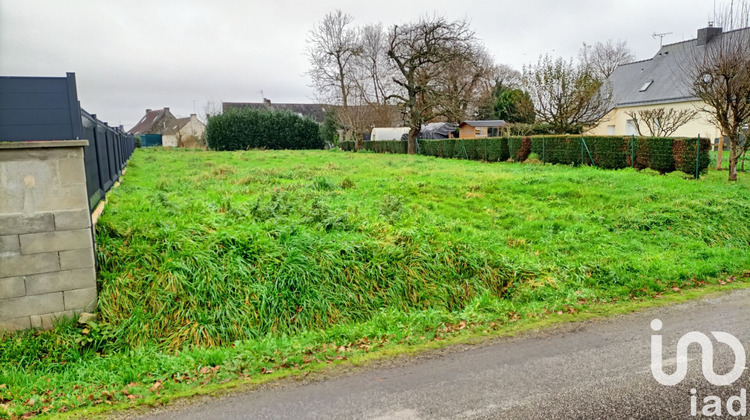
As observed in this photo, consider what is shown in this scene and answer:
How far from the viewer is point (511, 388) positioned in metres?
3.27

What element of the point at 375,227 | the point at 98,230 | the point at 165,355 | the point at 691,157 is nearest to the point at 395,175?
the point at 375,227

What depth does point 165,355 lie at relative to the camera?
13.3ft

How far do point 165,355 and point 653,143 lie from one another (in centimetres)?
1416

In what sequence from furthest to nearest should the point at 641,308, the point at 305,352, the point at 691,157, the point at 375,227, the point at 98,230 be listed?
the point at 691,157
the point at 375,227
the point at 98,230
the point at 641,308
the point at 305,352

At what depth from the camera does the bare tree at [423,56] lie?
26.9 meters

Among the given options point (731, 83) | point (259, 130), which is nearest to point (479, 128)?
point (259, 130)

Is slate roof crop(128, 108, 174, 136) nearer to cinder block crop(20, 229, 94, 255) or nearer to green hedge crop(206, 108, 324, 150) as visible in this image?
green hedge crop(206, 108, 324, 150)

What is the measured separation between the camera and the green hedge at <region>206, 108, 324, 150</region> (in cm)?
3734

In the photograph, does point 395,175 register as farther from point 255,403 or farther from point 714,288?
point 255,403

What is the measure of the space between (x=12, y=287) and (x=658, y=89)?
114 feet

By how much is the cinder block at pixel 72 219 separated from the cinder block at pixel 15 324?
0.93 meters

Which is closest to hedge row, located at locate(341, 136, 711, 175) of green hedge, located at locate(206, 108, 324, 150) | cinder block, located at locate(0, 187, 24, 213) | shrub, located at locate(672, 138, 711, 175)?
shrub, located at locate(672, 138, 711, 175)

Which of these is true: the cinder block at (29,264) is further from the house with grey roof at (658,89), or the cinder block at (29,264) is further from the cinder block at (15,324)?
the house with grey roof at (658,89)

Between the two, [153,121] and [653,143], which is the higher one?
[153,121]
